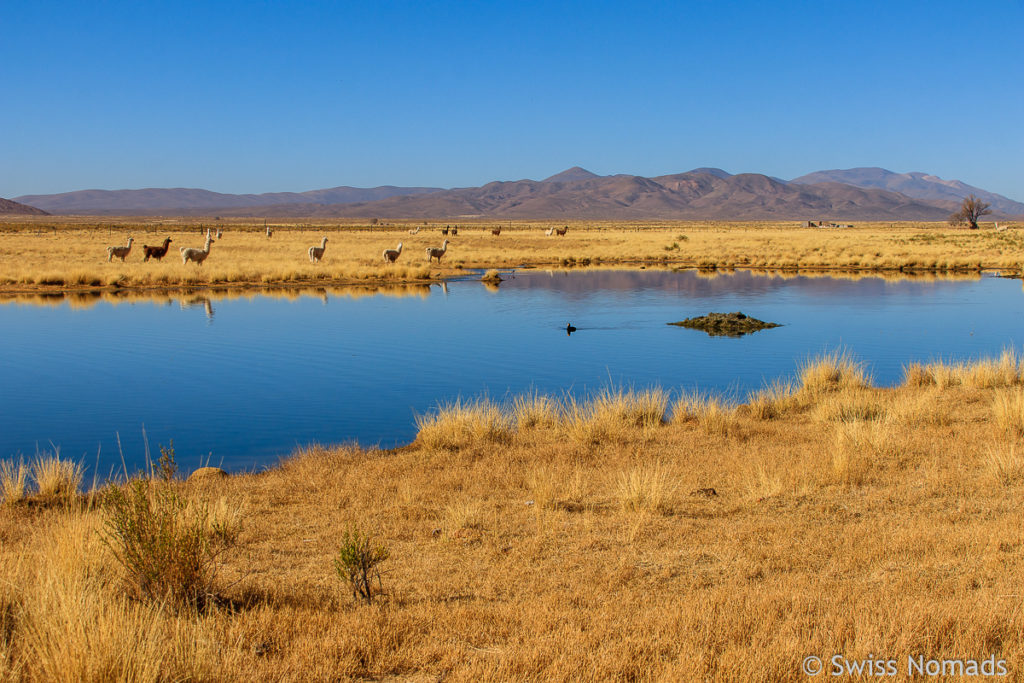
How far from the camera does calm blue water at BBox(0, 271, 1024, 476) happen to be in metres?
10.6

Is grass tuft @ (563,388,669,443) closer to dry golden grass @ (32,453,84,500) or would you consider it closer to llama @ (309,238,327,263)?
dry golden grass @ (32,453,84,500)

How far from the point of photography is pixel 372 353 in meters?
16.1

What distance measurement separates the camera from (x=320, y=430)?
33.8 ft

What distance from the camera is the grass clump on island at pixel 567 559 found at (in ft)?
12.1

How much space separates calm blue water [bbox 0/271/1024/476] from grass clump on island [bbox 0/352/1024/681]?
2491mm

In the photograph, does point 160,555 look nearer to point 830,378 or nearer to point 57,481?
point 57,481

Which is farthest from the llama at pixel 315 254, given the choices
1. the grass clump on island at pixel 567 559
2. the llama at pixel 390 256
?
the grass clump on island at pixel 567 559

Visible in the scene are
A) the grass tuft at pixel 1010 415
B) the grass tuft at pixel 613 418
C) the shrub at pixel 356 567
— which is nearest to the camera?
the shrub at pixel 356 567

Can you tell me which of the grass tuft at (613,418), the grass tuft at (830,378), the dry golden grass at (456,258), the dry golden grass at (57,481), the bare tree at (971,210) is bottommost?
the dry golden grass at (57,481)

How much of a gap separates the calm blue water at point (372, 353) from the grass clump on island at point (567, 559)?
249 centimetres

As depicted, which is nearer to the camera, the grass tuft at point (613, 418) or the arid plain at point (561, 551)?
the arid plain at point (561, 551)

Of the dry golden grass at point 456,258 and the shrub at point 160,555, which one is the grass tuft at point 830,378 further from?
the dry golden grass at point 456,258

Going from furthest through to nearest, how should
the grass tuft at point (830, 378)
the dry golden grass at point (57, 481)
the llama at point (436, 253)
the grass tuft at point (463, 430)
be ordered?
the llama at point (436, 253) → the grass tuft at point (830, 378) → the grass tuft at point (463, 430) → the dry golden grass at point (57, 481)

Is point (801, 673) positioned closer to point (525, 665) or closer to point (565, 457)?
point (525, 665)
